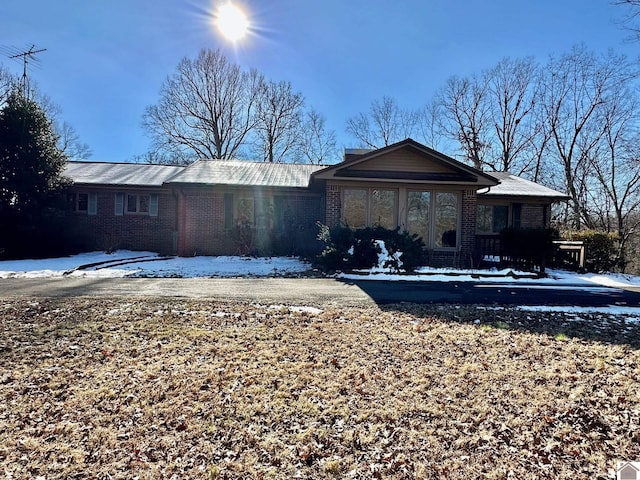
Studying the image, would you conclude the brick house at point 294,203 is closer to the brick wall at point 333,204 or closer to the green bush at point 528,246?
the brick wall at point 333,204

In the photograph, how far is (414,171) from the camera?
13086mm

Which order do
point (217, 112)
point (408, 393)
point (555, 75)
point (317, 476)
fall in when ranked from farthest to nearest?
1. point (217, 112)
2. point (555, 75)
3. point (408, 393)
4. point (317, 476)

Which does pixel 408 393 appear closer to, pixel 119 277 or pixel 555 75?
pixel 119 277

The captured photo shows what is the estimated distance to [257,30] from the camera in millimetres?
17328

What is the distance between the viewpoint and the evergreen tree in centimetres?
1470

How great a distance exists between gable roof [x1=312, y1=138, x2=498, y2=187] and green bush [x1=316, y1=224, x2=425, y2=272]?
7.58 ft

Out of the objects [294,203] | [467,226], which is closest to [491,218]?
[467,226]

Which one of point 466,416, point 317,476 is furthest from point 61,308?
point 466,416

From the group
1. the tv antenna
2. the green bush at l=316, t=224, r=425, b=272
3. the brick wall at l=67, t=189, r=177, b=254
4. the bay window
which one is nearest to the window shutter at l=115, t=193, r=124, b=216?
the brick wall at l=67, t=189, r=177, b=254

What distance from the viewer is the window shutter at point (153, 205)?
17.6 m

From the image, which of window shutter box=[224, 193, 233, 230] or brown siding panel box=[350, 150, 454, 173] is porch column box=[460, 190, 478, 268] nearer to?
→ brown siding panel box=[350, 150, 454, 173]

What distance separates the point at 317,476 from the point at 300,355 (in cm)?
186

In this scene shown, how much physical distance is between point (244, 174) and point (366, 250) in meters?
8.90

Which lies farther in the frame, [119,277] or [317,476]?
[119,277]
